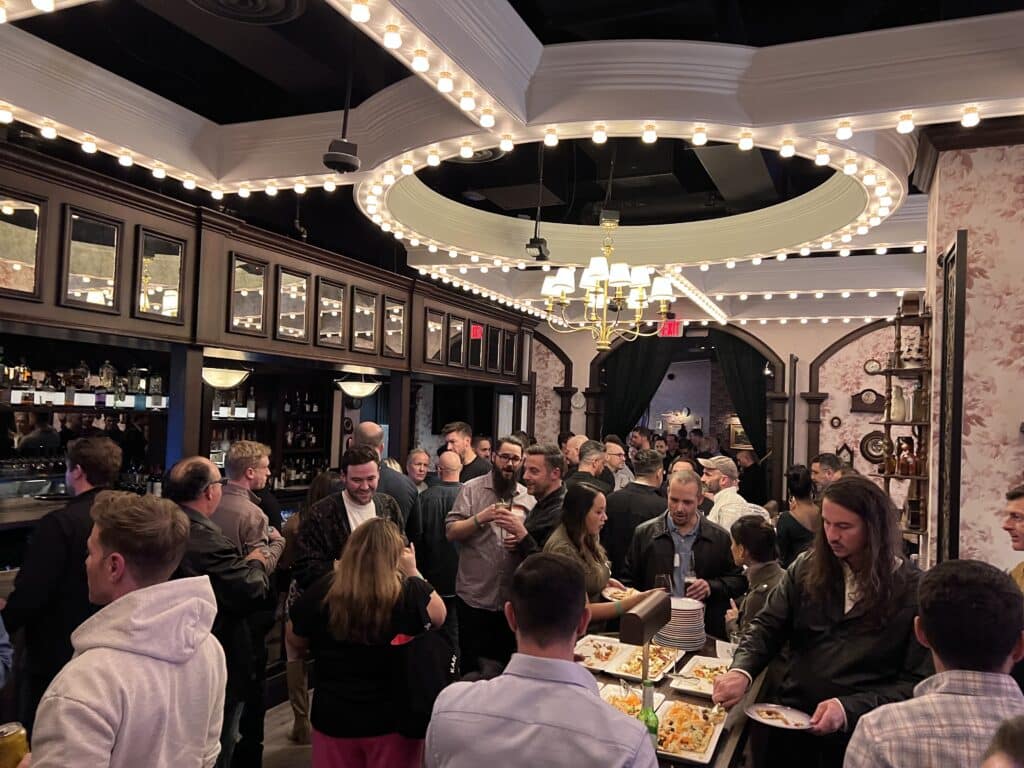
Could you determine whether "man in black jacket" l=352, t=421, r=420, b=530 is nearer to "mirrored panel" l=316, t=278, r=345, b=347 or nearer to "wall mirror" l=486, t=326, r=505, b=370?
"mirrored panel" l=316, t=278, r=345, b=347

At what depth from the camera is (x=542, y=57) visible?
3.49 meters

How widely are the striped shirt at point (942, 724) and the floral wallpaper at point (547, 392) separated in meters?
9.67

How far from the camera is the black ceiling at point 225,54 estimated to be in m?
3.75

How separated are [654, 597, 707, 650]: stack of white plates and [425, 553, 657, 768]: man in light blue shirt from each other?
5.10 ft

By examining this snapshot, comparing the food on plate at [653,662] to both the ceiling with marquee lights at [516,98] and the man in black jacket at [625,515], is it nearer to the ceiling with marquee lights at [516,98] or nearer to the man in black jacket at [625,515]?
the man in black jacket at [625,515]

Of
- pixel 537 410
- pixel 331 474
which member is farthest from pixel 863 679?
pixel 537 410

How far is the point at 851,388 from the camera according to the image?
379 inches

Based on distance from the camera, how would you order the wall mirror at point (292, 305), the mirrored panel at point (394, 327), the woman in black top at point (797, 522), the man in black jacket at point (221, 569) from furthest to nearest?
the mirrored panel at point (394, 327), the wall mirror at point (292, 305), the woman in black top at point (797, 522), the man in black jacket at point (221, 569)

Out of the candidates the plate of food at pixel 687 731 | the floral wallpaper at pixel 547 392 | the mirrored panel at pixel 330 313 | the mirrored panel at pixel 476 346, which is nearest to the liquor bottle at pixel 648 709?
the plate of food at pixel 687 731

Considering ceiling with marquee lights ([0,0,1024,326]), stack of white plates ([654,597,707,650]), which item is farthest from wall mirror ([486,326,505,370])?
stack of white plates ([654,597,707,650])

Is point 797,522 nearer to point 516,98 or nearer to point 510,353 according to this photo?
point 516,98

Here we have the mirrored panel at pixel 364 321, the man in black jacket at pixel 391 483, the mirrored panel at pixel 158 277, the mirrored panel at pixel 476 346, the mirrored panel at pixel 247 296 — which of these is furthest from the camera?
the mirrored panel at pixel 476 346

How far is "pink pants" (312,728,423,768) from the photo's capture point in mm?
2447

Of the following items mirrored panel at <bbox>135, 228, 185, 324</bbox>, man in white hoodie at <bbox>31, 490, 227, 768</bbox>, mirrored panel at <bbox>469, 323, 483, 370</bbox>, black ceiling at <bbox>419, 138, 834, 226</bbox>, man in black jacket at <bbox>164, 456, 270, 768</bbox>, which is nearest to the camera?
man in white hoodie at <bbox>31, 490, 227, 768</bbox>
